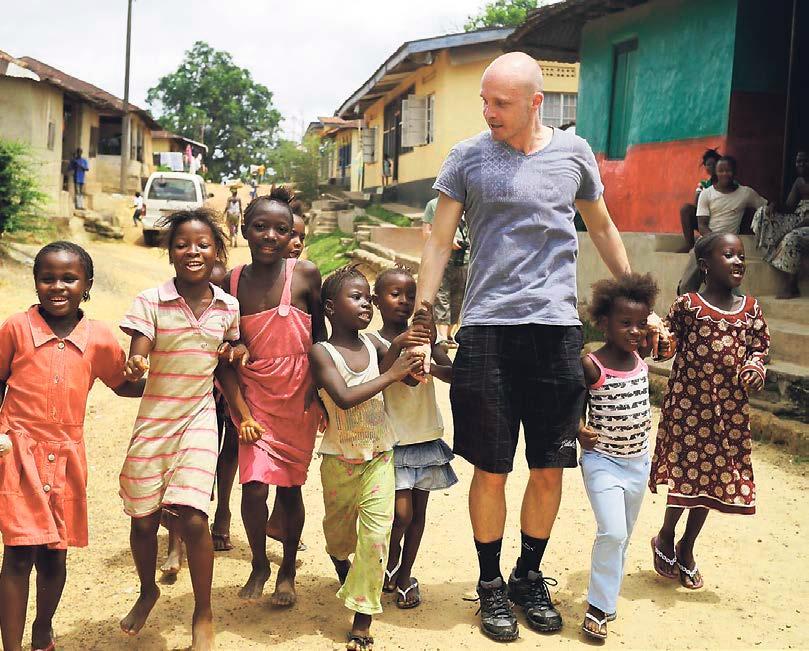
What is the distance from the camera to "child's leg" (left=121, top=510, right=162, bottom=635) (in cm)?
322

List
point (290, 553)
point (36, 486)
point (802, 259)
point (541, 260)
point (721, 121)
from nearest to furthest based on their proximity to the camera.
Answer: point (36, 486), point (541, 260), point (290, 553), point (802, 259), point (721, 121)

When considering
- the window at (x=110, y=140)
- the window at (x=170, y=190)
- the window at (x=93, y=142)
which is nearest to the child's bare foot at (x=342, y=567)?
the window at (x=170, y=190)

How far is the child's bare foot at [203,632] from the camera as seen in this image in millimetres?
3111

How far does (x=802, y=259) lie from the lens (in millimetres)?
7902

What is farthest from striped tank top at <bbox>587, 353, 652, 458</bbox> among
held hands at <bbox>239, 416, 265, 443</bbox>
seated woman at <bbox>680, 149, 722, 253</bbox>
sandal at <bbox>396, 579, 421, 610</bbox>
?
seated woman at <bbox>680, 149, 722, 253</bbox>

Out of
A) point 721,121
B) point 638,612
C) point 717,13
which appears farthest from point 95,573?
point 717,13

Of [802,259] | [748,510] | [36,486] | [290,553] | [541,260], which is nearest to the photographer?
[36,486]

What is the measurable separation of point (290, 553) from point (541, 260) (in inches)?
62.7

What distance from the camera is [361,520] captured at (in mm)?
3348

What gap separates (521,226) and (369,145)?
2464 cm

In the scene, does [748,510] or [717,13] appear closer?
[748,510]

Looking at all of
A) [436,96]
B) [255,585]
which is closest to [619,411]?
[255,585]

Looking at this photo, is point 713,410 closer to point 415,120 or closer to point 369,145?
point 415,120

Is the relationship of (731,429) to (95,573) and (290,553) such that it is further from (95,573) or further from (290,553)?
(95,573)
